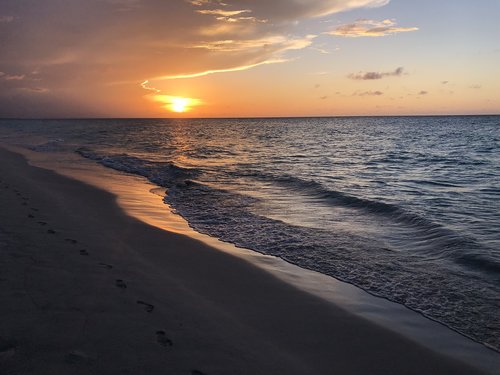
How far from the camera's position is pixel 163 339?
444 cm

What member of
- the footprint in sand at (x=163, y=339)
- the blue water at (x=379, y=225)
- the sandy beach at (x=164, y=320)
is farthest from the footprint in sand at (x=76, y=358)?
the blue water at (x=379, y=225)

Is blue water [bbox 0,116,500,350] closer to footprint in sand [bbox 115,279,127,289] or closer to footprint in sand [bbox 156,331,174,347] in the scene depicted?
footprint in sand [bbox 115,279,127,289]

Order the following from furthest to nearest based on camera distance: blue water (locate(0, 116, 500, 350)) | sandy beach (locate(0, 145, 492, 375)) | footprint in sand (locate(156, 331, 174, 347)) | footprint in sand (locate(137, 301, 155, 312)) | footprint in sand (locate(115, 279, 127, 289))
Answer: blue water (locate(0, 116, 500, 350))
footprint in sand (locate(115, 279, 127, 289))
footprint in sand (locate(137, 301, 155, 312))
footprint in sand (locate(156, 331, 174, 347))
sandy beach (locate(0, 145, 492, 375))

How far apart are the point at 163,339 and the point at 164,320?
0.51 meters

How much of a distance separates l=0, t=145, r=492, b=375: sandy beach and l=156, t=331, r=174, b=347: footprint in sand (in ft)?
0.04

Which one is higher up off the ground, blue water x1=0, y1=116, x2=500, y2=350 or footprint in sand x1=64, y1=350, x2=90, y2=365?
footprint in sand x1=64, y1=350, x2=90, y2=365

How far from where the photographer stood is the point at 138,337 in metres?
4.39

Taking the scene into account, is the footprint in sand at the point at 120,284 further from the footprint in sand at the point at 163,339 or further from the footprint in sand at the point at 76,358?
the footprint in sand at the point at 76,358

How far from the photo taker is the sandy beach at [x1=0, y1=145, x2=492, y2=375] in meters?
4.03

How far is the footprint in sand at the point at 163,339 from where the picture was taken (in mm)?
4352

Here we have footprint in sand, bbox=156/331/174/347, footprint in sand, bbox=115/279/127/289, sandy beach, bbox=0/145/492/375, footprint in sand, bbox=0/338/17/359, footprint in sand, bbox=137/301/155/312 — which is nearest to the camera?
footprint in sand, bbox=0/338/17/359

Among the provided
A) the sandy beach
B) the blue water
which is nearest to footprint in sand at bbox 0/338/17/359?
the sandy beach

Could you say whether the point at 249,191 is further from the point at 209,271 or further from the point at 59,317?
the point at 59,317

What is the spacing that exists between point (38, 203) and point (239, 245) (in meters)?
6.18
